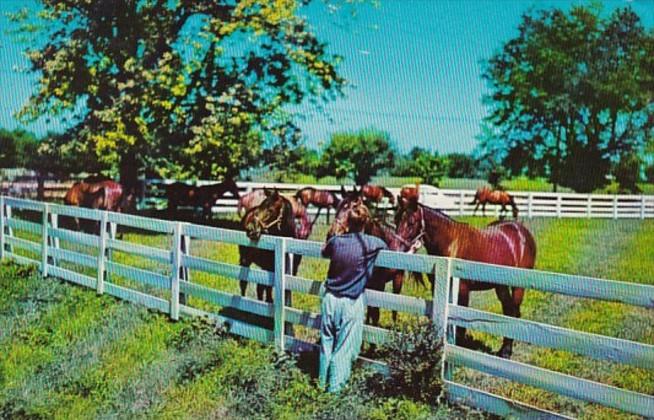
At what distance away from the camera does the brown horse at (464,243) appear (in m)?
5.07

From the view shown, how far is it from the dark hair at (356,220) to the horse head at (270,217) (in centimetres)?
129

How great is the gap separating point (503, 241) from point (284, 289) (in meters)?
1.77

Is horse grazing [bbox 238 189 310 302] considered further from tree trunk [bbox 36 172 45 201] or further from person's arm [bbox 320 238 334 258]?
tree trunk [bbox 36 172 45 201]

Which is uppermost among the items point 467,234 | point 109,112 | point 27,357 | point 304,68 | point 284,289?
point 304,68

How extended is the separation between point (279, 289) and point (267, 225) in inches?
27.8

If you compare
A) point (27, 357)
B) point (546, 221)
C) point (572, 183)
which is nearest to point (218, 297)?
point (27, 357)

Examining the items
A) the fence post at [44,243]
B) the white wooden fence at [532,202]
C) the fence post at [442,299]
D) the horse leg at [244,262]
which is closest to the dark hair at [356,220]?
the fence post at [442,299]

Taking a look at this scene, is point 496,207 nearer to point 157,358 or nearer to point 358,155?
point 358,155

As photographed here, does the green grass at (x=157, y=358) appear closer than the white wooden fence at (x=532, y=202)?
Yes

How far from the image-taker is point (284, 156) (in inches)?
451

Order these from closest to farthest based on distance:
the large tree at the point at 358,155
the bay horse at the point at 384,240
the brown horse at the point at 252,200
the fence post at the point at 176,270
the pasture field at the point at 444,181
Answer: the bay horse at the point at 384,240 < the fence post at the point at 176,270 < the large tree at the point at 358,155 < the pasture field at the point at 444,181 < the brown horse at the point at 252,200

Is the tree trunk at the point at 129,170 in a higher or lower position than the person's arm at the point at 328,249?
higher

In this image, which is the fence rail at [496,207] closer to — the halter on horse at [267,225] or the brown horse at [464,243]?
the halter on horse at [267,225]

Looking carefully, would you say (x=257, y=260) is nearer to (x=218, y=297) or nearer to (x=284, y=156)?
(x=218, y=297)
